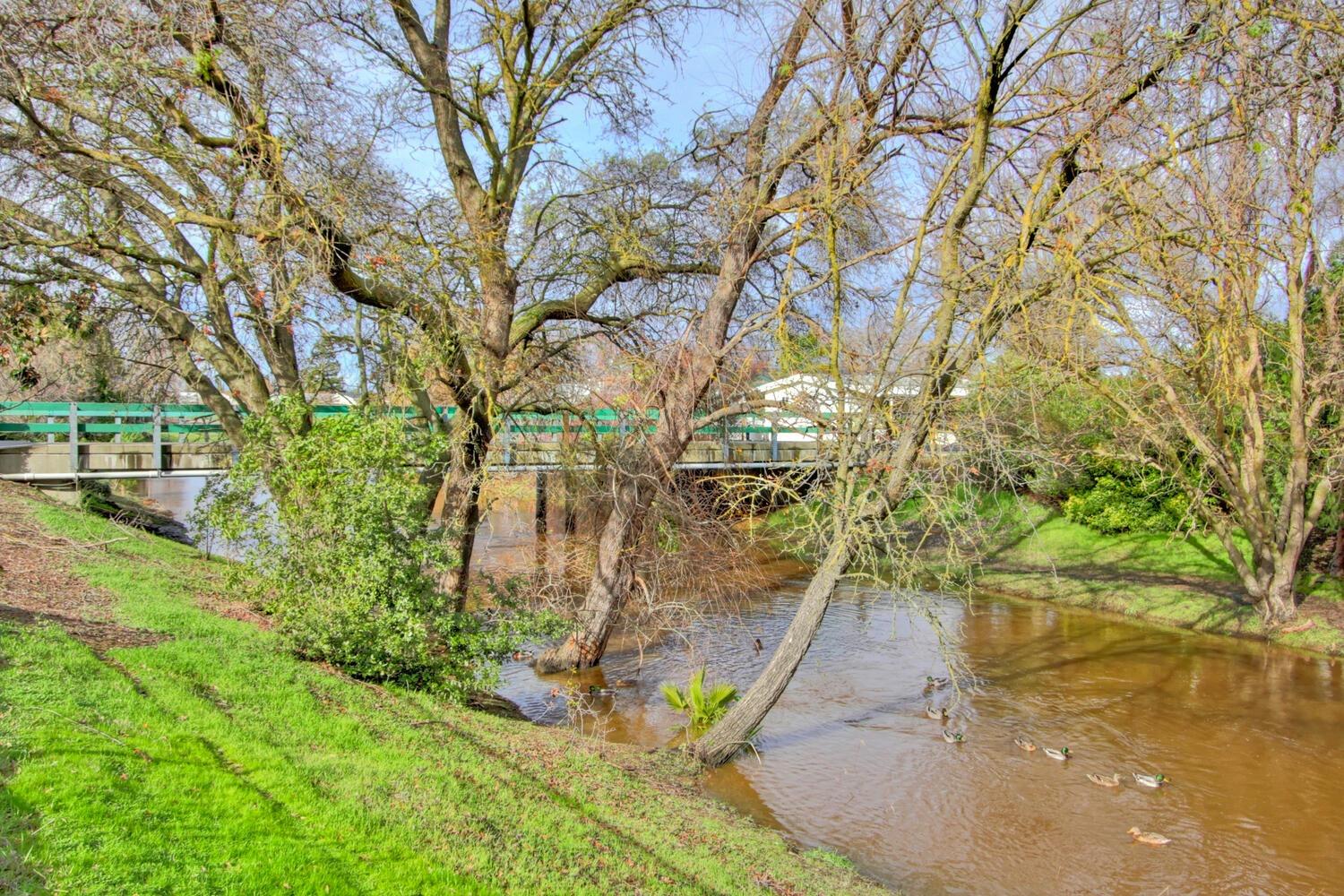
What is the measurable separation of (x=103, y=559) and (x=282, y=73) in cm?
631

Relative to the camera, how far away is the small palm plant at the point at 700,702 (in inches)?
406

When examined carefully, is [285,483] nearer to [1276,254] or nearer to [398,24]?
[398,24]

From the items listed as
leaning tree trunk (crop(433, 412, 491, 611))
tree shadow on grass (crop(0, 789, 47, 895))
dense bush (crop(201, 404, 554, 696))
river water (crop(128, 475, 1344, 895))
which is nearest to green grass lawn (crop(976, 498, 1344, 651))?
river water (crop(128, 475, 1344, 895))

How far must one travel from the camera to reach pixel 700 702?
10336mm

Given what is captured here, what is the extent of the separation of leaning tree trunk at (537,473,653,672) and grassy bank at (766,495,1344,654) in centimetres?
308

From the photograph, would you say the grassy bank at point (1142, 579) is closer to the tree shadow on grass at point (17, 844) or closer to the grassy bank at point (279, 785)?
the grassy bank at point (279, 785)

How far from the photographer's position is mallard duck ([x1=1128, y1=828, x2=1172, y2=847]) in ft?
26.2

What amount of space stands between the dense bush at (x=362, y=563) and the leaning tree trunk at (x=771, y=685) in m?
2.24

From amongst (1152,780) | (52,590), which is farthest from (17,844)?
(1152,780)

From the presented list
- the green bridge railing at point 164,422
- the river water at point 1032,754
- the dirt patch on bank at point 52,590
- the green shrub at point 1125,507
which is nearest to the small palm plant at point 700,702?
the river water at point 1032,754

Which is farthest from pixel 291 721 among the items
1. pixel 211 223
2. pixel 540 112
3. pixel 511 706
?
pixel 540 112

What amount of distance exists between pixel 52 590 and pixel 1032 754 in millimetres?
10780

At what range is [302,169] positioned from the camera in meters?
9.34

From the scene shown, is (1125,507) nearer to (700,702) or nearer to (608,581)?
(608,581)
